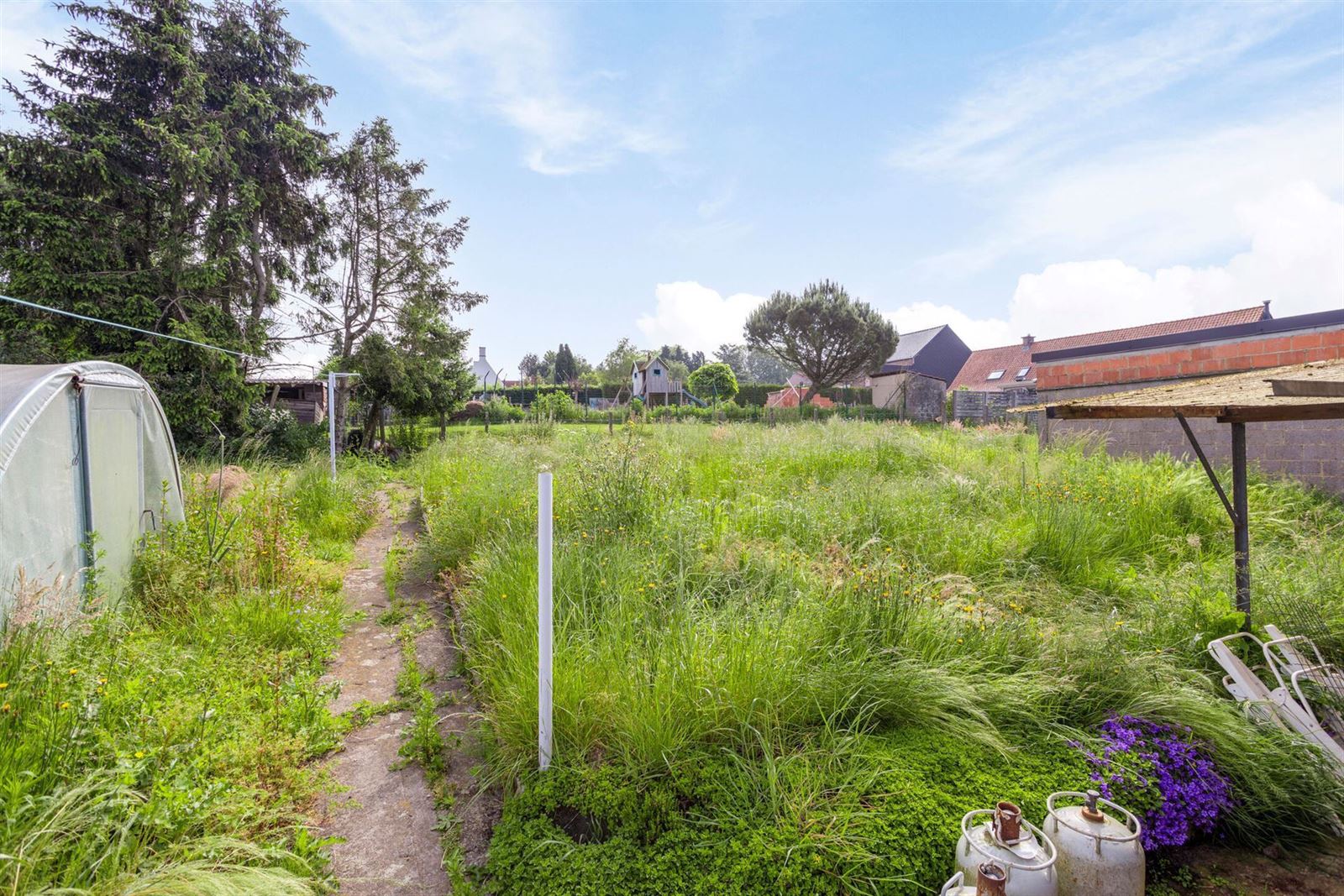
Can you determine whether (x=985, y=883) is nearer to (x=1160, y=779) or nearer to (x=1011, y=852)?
(x=1011, y=852)

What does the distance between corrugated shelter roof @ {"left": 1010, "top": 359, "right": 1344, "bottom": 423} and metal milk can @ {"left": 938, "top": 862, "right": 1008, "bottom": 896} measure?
199cm

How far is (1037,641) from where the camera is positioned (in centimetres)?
302

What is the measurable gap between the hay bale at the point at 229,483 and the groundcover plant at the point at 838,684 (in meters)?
3.34

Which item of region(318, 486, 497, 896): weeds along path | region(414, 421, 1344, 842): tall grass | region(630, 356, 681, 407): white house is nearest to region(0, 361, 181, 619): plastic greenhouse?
region(318, 486, 497, 896): weeds along path

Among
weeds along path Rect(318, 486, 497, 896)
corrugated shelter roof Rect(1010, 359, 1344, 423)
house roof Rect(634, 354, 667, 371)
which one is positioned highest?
house roof Rect(634, 354, 667, 371)

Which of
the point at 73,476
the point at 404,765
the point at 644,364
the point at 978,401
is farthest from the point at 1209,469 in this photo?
the point at 644,364

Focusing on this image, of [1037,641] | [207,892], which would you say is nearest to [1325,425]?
[1037,641]

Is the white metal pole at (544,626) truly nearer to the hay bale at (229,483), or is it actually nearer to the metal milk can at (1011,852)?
the metal milk can at (1011,852)

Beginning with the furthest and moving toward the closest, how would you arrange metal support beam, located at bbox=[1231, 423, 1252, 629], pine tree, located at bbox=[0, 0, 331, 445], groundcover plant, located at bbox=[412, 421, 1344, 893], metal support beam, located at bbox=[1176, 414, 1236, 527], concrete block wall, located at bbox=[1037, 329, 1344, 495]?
pine tree, located at bbox=[0, 0, 331, 445], concrete block wall, located at bbox=[1037, 329, 1344, 495], metal support beam, located at bbox=[1231, 423, 1252, 629], metal support beam, located at bbox=[1176, 414, 1236, 527], groundcover plant, located at bbox=[412, 421, 1344, 893]

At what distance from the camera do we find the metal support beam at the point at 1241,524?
324cm

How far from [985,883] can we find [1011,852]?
193 mm

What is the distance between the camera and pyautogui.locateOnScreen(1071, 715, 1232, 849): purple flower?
2.13m

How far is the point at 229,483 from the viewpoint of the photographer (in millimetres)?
6777

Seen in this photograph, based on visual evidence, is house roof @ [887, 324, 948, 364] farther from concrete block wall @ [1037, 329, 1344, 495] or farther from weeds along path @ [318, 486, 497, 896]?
weeds along path @ [318, 486, 497, 896]
